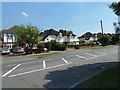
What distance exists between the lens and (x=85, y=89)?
15.4 ft

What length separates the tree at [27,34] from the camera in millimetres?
20641

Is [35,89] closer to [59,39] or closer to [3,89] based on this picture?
[3,89]

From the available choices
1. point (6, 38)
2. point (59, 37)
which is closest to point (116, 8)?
point (6, 38)

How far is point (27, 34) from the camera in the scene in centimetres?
2069

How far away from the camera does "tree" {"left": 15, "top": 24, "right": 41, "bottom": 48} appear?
2064 centimetres

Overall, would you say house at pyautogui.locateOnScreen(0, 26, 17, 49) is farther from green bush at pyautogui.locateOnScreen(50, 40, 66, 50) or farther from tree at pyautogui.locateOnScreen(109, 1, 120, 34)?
tree at pyautogui.locateOnScreen(109, 1, 120, 34)

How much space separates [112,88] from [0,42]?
3305 cm

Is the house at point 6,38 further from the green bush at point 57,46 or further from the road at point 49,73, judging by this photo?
the road at point 49,73

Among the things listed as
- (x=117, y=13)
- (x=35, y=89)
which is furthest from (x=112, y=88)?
(x=117, y=13)

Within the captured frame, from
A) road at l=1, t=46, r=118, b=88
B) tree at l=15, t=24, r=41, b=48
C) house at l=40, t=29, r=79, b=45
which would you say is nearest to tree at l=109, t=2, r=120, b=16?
road at l=1, t=46, r=118, b=88

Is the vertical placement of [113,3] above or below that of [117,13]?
above

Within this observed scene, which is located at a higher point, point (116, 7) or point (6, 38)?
point (116, 7)

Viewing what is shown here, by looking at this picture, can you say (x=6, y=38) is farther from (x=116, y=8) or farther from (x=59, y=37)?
(x=116, y=8)

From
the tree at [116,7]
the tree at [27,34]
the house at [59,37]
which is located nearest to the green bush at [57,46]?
the tree at [27,34]
